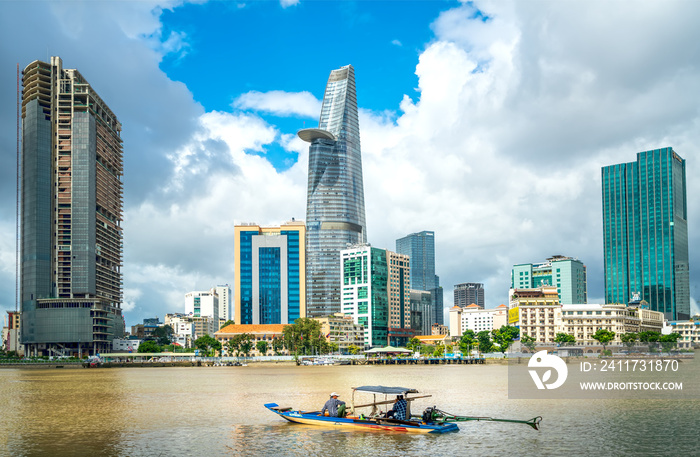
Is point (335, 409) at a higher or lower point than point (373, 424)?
higher

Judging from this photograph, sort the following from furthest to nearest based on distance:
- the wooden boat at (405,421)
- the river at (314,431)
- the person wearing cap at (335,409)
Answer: the person wearing cap at (335,409), the wooden boat at (405,421), the river at (314,431)

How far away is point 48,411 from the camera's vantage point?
67.8 meters

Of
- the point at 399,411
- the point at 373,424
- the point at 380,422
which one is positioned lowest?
the point at 373,424

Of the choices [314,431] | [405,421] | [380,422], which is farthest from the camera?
[314,431]

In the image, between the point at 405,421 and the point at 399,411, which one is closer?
the point at 405,421

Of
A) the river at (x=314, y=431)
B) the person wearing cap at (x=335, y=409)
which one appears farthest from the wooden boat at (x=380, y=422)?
the river at (x=314, y=431)

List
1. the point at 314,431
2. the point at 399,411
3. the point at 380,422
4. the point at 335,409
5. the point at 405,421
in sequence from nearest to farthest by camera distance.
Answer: the point at 405,421
the point at 399,411
the point at 380,422
the point at 314,431
the point at 335,409

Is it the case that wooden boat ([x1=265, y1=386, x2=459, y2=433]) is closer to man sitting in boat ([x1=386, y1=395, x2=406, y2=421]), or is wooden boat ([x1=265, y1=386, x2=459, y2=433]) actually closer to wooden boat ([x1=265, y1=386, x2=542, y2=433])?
wooden boat ([x1=265, y1=386, x2=542, y2=433])

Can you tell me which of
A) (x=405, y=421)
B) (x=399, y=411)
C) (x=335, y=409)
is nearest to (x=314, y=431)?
(x=335, y=409)

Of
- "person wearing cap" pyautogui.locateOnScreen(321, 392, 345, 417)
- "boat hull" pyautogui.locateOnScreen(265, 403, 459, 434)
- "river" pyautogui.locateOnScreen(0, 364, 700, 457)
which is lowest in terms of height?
"river" pyautogui.locateOnScreen(0, 364, 700, 457)

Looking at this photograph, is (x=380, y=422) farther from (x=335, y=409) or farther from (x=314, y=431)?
(x=314, y=431)

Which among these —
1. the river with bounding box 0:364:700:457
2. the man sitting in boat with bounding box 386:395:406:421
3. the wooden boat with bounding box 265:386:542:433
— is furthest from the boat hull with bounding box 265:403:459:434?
the river with bounding box 0:364:700:457

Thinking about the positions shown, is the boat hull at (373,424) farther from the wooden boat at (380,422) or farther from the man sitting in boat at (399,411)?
the man sitting in boat at (399,411)

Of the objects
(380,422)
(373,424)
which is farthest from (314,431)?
(380,422)
